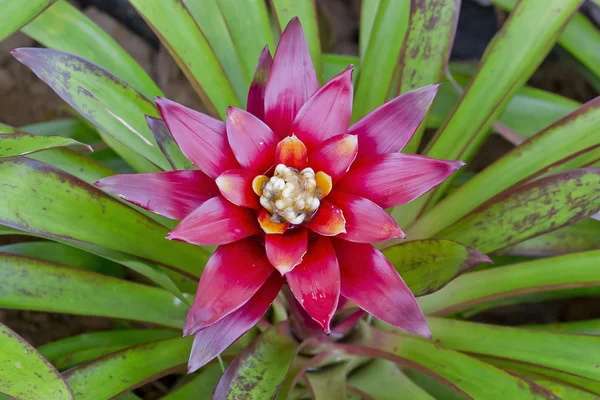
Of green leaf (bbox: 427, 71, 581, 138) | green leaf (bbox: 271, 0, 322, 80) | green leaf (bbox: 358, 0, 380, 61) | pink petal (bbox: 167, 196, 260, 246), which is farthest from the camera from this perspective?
green leaf (bbox: 427, 71, 581, 138)

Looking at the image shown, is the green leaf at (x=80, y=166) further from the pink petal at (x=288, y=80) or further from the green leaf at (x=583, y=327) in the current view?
the green leaf at (x=583, y=327)

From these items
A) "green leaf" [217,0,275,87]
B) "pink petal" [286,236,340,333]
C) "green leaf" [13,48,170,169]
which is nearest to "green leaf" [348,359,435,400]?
"pink petal" [286,236,340,333]

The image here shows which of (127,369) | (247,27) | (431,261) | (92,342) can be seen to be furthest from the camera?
(92,342)

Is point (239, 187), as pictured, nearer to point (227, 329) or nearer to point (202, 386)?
point (227, 329)

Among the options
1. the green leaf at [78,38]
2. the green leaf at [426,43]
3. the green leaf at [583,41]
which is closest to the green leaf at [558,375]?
the green leaf at [426,43]

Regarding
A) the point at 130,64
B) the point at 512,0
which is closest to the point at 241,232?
the point at 130,64

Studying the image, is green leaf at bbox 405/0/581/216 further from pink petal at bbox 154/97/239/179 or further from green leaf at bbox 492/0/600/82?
pink petal at bbox 154/97/239/179

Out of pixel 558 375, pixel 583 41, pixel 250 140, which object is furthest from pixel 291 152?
pixel 583 41
